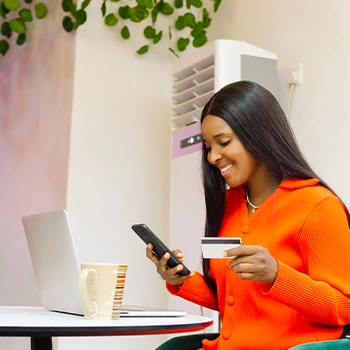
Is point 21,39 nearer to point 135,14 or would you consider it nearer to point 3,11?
point 3,11

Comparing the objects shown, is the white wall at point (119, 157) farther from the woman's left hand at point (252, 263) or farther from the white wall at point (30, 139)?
the woman's left hand at point (252, 263)

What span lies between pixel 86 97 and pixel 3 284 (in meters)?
1.03

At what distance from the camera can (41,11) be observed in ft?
9.64

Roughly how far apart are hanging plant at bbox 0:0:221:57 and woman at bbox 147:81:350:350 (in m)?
1.33

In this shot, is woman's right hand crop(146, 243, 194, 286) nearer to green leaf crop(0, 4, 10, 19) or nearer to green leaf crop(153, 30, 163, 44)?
green leaf crop(153, 30, 163, 44)

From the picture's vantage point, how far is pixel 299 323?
1392 millimetres

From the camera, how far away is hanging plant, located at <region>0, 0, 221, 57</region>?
2822mm

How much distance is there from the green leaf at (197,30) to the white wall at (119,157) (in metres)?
0.19

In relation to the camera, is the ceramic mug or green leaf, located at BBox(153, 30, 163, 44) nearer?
the ceramic mug

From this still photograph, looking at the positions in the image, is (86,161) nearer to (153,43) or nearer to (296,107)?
(153,43)

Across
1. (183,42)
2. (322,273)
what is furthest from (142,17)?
(322,273)

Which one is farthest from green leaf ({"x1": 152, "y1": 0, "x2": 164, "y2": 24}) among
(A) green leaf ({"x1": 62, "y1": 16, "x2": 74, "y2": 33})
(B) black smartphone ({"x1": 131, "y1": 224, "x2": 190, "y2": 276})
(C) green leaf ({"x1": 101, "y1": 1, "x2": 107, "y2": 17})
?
(B) black smartphone ({"x1": 131, "y1": 224, "x2": 190, "y2": 276})

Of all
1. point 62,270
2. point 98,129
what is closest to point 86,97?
point 98,129

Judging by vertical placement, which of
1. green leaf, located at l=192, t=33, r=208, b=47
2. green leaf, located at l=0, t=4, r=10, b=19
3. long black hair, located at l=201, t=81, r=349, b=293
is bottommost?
long black hair, located at l=201, t=81, r=349, b=293
